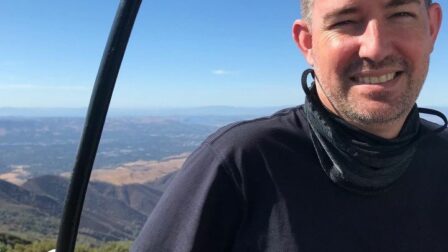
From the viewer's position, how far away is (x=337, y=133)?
1.77m

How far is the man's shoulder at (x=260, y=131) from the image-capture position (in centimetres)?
173

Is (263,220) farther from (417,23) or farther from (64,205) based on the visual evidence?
(417,23)

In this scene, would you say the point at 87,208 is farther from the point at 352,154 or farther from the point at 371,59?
the point at 371,59

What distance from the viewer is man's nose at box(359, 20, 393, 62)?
→ 1702 mm

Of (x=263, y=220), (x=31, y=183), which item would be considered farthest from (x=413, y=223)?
(x=31, y=183)

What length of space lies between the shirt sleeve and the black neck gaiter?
1.18 ft

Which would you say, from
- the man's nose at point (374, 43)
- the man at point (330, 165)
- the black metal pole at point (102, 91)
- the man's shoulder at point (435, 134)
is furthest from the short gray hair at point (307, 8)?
the black metal pole at point (102, 91)

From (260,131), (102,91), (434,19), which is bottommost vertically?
(260,131)

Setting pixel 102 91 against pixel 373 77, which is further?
pixel 373 77

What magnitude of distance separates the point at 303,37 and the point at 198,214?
831 mm

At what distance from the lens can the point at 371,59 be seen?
172 centimetres

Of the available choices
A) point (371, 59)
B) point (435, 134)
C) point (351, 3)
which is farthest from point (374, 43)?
point (435, 134)

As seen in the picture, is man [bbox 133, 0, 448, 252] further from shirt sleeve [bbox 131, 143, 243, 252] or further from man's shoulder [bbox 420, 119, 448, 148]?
man's shoulder [bbox 420, 119, 448, 148]

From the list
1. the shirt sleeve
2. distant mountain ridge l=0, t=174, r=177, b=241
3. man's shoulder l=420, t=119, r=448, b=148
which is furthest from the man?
distant mountain ridge l=0, t=174, r=177, b=241
